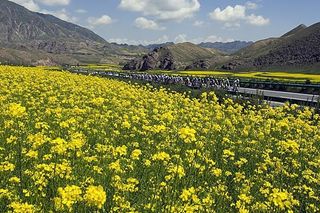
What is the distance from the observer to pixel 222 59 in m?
158

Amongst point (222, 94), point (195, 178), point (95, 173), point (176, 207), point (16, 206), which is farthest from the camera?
point (222, 94)

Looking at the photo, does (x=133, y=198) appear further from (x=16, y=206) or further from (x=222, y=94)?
(x=222, y=94)

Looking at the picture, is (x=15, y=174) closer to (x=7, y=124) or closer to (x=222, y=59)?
(x=7, y=124)

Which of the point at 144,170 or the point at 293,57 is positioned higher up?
the point at 144,170

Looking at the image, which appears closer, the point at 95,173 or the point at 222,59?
the point at 95,173

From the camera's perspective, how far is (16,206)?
14.3ft

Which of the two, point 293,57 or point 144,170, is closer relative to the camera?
point 144,170

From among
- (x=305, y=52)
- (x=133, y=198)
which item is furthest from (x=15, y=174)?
(x=305, y=52)

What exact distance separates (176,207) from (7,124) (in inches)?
160

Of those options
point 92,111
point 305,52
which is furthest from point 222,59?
point 92,111

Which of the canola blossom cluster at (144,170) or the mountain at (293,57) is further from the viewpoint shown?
the mountain at (293,57)

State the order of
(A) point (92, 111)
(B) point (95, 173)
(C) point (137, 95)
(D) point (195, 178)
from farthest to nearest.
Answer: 1. (C) point (137, 95)
2. (A) point (92, 111)
3. (D) point (195, 178)
4. (B) point (95, 173)

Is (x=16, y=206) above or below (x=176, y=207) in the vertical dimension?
above

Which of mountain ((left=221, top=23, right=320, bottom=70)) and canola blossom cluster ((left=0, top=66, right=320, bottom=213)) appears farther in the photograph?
mountain ((left=221, top=23, right=320, bottom=70))
